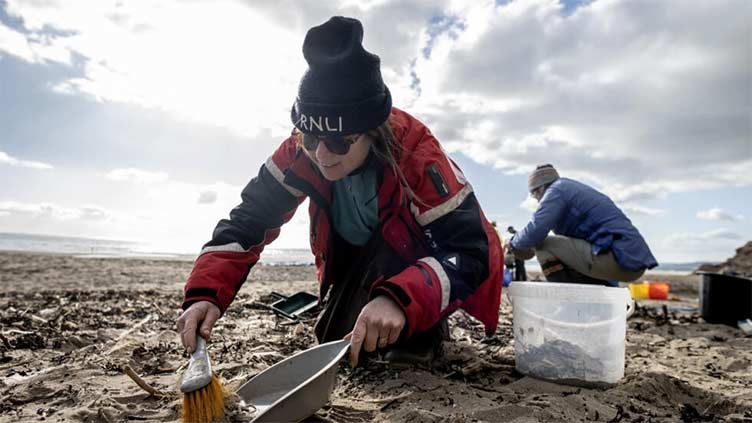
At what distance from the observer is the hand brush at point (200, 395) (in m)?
1.65

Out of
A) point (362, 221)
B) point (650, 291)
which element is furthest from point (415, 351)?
point (650, 291)

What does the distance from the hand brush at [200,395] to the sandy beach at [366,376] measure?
0.28 feet

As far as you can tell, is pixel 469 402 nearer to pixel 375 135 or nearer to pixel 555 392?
pixel 555 392

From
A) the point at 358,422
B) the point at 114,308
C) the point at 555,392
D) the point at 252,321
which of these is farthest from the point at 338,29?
the point at 114,308

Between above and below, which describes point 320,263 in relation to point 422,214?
below

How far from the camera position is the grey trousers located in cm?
441

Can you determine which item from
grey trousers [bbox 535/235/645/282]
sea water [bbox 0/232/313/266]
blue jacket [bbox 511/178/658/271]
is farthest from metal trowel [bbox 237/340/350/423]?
sea water [bbox 0/232/313/266]

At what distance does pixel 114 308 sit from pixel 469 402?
12.5 ft

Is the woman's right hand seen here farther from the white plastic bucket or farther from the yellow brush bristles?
the white plastic bucket

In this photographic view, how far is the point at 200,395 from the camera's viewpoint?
168 cm

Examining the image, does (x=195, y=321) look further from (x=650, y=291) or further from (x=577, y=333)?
(x=650, y=291)

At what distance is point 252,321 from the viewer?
4035mm

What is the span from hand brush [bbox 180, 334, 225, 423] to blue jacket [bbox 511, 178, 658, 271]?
3554 mm

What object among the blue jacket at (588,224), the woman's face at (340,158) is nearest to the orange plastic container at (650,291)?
the blue jacket at (588,224)
